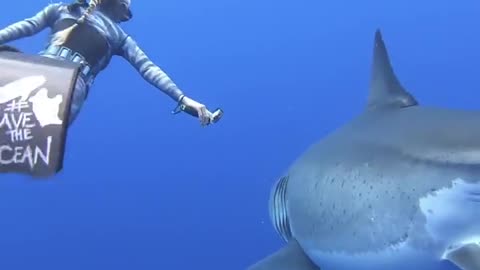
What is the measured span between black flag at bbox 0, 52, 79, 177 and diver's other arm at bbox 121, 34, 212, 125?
1071mm

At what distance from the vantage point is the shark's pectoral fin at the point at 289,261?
2459 millimetres

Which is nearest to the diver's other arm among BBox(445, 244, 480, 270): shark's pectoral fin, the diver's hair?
the diver's hair

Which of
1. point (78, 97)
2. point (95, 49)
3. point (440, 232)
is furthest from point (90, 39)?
point (440, 232)

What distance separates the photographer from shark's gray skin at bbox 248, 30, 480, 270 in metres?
1.72

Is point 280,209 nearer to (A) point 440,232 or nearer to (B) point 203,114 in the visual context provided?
(B) point 203,114

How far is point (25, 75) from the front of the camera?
52.9 inches

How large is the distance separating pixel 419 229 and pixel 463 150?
0.24 m

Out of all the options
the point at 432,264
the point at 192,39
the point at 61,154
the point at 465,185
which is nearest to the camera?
the point at 61,154

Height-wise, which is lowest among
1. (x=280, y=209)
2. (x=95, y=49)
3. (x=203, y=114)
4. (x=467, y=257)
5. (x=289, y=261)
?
(x=467, y=257)

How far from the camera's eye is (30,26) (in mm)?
2490

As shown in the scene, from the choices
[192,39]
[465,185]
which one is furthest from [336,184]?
[192,39]

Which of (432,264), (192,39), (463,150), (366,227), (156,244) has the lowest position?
(432,264)

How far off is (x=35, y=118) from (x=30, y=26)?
1.28 meters

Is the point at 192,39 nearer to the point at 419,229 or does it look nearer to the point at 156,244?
the point at 156,244
